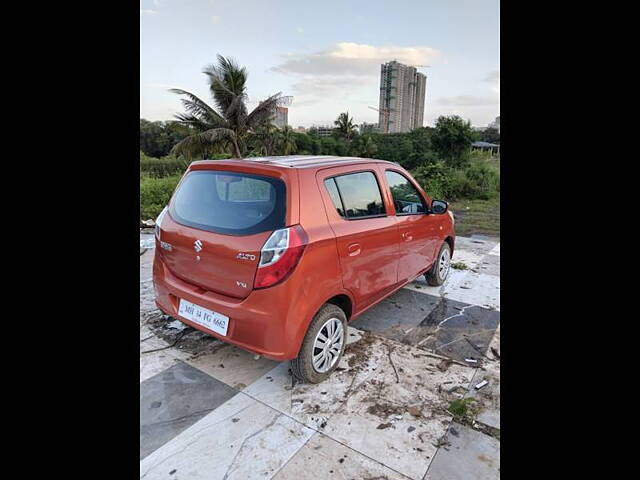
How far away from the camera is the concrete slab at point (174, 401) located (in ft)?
7.03

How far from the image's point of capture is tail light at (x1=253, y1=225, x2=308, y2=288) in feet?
7.22

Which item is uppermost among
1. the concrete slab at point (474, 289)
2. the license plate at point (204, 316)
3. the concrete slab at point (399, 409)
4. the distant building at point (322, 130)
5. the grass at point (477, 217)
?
the distant building at point (322, 130)

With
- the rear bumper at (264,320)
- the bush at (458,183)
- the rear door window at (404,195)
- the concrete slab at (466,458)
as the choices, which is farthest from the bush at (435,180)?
the rear bumper at (264,320)

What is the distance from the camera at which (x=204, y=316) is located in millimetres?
2463

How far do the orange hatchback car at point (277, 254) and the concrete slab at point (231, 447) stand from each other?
15.7 inches

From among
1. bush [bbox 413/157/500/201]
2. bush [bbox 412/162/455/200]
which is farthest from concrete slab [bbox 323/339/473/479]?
bush [bbox 413/157/500/201]

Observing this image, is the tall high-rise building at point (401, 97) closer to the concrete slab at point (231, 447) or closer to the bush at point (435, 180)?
the bush at point (435, 180)

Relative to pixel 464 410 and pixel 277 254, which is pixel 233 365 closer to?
pixel 277 254

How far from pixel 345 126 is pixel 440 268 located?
1512 inches

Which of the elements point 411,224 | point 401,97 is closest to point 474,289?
point 411,224

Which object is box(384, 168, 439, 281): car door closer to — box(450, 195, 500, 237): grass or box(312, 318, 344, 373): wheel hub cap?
→ box(312, 318, 344, 373): wheel hub cap
